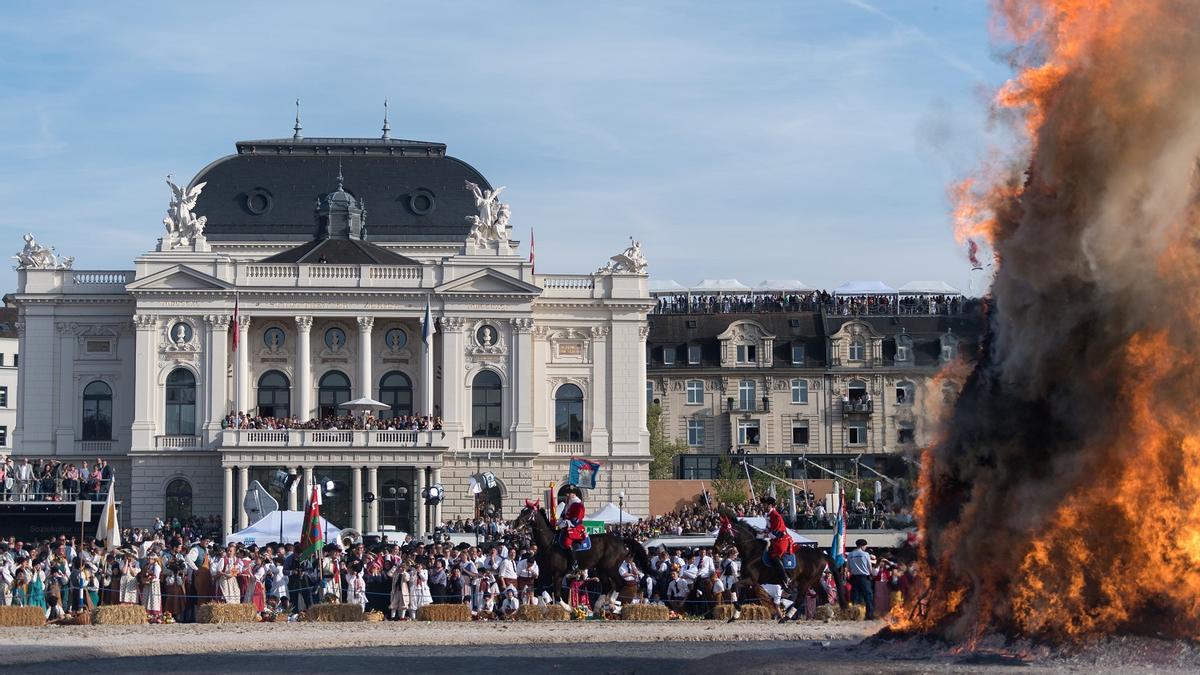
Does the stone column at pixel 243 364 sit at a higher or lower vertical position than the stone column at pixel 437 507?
higher

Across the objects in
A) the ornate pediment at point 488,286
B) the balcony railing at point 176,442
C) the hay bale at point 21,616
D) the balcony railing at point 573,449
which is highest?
the ornate pediment at point 488,286

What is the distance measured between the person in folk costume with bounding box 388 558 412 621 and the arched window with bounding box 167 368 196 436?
4447cm

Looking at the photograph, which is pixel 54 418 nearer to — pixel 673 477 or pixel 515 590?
pixel 673 477

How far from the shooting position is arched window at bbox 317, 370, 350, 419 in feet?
264

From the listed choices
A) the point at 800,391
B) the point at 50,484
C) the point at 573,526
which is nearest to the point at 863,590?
the point at 573,526

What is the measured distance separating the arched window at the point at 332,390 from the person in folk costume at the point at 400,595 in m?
45.1

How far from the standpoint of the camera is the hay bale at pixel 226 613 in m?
33.7

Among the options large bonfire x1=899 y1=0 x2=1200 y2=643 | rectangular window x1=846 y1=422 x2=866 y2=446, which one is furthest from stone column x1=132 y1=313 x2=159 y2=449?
large bonfire x1=899 y1=0 x2=1200 y2=643

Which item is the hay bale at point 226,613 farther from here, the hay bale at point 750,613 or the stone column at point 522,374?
the stone column at point 522,374

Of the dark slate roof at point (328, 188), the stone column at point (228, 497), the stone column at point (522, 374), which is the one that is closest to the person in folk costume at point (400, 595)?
the stone column at point (228, 497)

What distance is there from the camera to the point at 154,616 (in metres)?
34.8

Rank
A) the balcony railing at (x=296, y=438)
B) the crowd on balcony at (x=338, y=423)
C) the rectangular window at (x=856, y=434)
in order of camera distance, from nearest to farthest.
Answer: the balcony railing at (x=296, y=438), the crowd on balcony at (x=338, y=423), the rectangular window at (x=856, y=434)

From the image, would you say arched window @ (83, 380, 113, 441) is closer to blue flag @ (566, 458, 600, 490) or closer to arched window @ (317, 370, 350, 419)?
arched window @ (317, 370, 350, 419)

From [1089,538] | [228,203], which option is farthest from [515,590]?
[228,203]
